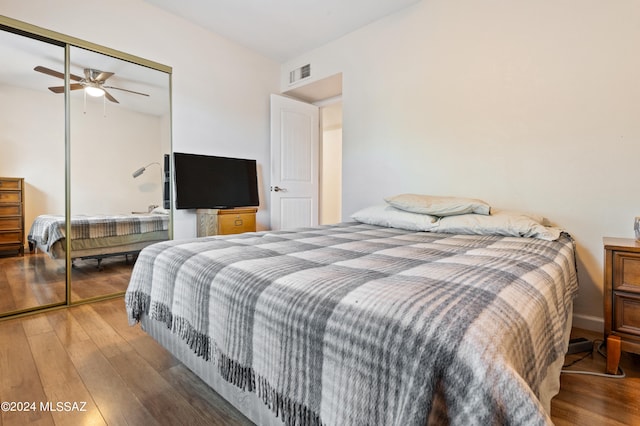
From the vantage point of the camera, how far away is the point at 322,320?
76 centimetres

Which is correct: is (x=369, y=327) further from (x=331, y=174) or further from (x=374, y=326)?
(x=331, y=174)

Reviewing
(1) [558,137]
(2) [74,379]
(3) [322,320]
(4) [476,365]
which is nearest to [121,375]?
(2) [74,379]

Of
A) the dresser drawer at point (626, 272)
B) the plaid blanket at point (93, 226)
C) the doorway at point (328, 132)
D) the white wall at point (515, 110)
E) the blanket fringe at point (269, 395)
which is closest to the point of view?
the blanket fringe at point (269, 395)

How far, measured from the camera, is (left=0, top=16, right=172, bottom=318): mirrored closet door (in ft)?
7.30

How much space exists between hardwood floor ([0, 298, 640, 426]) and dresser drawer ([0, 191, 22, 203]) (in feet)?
2.94

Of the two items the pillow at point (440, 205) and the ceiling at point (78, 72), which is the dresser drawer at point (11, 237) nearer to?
the ceiling at point (78, 72)

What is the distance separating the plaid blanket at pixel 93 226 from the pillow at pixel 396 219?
1.96m

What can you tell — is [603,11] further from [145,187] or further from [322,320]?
[145,187]

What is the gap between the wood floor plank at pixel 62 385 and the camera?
1.19 meters

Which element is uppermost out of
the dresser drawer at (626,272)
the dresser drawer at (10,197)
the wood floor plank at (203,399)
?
the dresser drawer at (10,197)

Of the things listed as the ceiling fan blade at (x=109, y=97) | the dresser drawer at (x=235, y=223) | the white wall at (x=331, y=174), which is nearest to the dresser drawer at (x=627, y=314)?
the dresser drawer at (x=235, y=223)

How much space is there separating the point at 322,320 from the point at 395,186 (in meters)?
2.46

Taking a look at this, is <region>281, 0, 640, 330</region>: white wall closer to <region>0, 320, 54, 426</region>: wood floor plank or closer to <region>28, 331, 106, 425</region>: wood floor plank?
<region>28, 331, 106, 425</region>: wood floor plank

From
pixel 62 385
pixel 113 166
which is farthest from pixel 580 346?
pixel 113 166
